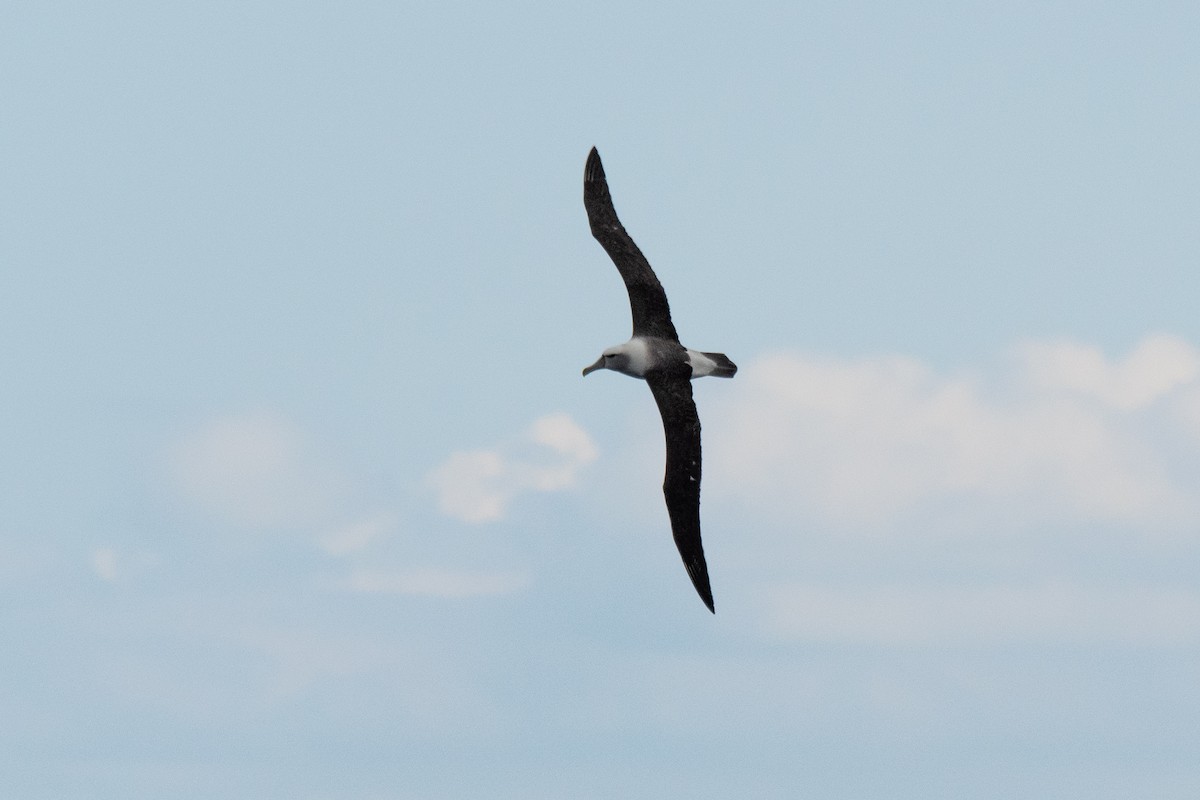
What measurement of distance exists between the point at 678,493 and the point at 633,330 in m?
2.95

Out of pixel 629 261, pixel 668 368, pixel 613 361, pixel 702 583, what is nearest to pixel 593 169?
pixel 629 261

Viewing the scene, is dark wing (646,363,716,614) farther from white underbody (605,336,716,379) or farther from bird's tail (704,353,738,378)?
bird's tail (704,353,738,378)

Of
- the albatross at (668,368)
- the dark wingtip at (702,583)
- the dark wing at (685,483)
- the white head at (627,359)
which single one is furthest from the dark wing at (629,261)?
the dark wingtip at (702,583)

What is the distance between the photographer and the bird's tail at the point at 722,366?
25.5m

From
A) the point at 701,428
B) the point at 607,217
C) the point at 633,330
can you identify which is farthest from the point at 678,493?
the point at 607,217

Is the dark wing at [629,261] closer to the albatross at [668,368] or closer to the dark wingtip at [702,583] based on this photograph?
the albatross at [668,368]

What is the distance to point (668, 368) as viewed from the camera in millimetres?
25031

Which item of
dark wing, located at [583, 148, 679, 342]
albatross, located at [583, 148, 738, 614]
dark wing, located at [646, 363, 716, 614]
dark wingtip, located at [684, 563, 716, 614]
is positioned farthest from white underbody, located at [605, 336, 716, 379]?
dark wingtip, located at [684, 563, 716, 614]

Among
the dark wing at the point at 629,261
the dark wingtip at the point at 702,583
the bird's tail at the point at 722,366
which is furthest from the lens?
the dark wing at the point at 629,261

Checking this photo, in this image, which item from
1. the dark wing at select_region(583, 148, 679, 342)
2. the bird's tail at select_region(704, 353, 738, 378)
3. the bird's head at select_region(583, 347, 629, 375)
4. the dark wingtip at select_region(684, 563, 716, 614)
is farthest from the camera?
the dark wing at select_region(583, 148, 679, 342)

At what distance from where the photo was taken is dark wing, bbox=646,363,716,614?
2439 centimetres

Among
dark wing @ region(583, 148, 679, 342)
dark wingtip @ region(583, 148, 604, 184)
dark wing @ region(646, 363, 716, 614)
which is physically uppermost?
dark wingtip @ region(583, 148, 604, 184)

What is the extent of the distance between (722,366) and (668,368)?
3.27 ft

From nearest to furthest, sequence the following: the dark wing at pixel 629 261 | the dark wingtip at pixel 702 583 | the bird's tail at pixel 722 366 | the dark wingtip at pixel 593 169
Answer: the dark wingtip at pixel 702 583, the bird's tail at pixel 722 366, the dark wing at pixel 629 261, the dark wingtip at pixel 593 169
